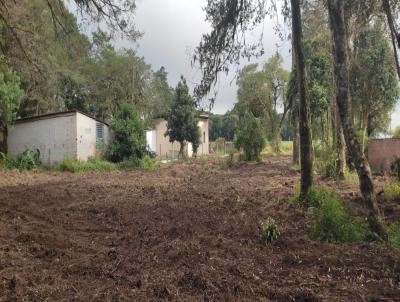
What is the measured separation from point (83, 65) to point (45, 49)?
18.1 meters

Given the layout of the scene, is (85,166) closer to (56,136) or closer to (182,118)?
(56,136)

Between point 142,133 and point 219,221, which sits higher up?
point 142,133

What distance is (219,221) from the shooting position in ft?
29.9

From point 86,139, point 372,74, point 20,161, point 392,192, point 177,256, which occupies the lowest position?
point 177,256

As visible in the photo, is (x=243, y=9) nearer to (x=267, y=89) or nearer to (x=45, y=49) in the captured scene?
(x=45, y=49)

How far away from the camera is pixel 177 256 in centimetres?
634

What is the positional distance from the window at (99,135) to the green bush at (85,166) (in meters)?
1.83

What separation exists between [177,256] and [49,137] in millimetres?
19085

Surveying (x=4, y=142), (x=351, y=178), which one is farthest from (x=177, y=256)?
(x=4, y=142)

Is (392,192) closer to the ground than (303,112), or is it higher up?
closer to the ground

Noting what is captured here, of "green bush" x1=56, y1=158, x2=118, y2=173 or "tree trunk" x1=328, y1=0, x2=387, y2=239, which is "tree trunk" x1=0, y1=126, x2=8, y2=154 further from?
"tree trunk" x1=328, y1=0, x2=387, y2=239

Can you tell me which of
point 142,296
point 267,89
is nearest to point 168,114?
point 267,89

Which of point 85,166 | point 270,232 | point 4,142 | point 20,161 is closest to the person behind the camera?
point 270,232

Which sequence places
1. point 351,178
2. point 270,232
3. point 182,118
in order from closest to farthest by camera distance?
point 270,232, point 351,178, point 182,118
